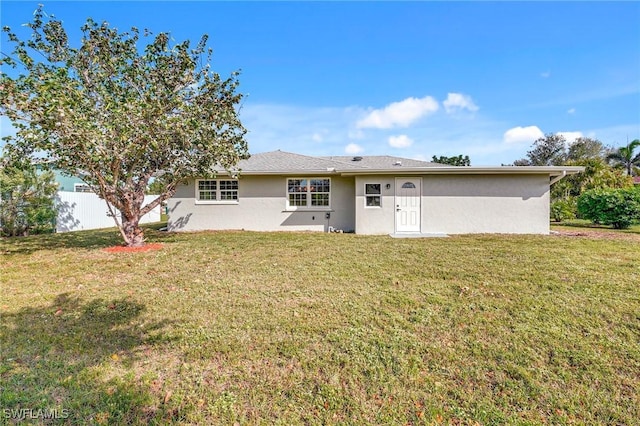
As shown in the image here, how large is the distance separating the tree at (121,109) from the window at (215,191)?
3064mm

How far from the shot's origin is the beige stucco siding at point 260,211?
12.5m

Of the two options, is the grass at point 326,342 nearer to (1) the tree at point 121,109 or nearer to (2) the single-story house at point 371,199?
(1) the tree at point 121,109

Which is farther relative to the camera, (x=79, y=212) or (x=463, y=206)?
(x=79, y=212)

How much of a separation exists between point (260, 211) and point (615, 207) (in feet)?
51.5

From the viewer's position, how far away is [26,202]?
1163 centimetres

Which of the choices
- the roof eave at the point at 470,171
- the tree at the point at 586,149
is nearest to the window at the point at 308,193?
the roof eave at the point at 470,171

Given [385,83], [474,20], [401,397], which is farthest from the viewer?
[385,83]

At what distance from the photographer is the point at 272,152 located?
15492mm

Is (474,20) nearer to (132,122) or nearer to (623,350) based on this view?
(623,350)

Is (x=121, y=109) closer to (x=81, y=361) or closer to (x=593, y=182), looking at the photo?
(x=81, y=361)

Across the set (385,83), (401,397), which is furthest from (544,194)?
(401,397)

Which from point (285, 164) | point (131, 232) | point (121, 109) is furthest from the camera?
point (285, 164)

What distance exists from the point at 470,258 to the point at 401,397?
5.07 metres

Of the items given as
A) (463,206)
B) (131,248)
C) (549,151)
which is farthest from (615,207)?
(549,151)
